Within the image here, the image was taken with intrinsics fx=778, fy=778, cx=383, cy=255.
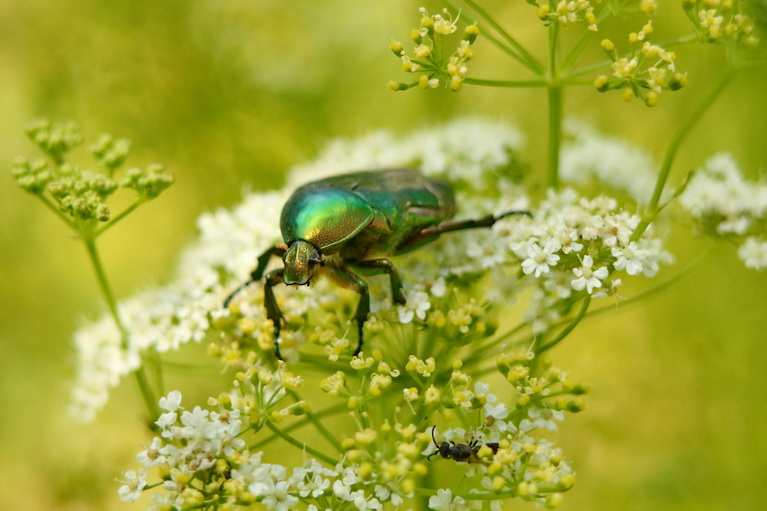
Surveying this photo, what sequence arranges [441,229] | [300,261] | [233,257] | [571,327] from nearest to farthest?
[571,327], [300,261], [441,229], [233,257]

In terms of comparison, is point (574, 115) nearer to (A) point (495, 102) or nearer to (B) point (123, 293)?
(A) point (495, 102)

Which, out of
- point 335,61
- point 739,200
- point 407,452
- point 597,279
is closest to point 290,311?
point 407,452

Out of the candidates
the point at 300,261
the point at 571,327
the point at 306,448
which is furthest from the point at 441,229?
the point at 306,448

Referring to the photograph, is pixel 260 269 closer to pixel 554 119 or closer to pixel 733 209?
pixel 554 119

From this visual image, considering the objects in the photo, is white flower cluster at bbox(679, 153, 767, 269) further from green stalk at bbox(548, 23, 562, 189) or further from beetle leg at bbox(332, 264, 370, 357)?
beetle leg at bbox(332, 264, 370, 357)

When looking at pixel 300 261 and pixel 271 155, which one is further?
pixel 271 155

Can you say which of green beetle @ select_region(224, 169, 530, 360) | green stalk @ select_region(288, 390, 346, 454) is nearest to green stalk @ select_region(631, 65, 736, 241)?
green beetle @ select_region(224, 169, 530, 360)
